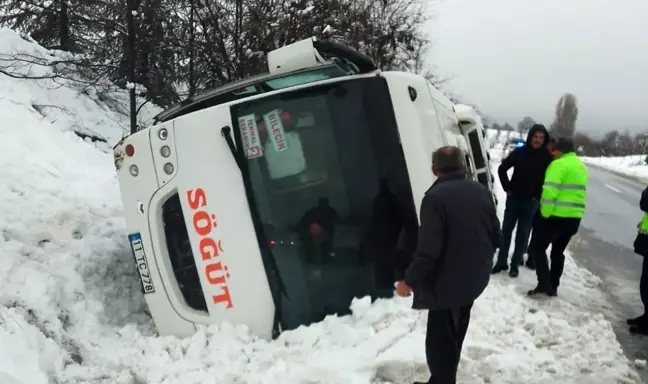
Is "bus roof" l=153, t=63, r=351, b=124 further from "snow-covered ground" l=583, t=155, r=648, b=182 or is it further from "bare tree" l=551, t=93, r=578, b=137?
"bare tree" l=551, t=93, r=578, b=137

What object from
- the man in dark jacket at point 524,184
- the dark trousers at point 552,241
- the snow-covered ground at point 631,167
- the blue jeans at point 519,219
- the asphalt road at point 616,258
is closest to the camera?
the asphalt road at point 616,258

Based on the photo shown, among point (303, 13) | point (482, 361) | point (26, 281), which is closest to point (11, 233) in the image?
point (26, 281)

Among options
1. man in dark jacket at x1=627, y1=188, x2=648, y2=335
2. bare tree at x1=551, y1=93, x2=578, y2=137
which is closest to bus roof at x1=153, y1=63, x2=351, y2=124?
man in dark jacket at x1=627, y1=188, x2=648, y2=335

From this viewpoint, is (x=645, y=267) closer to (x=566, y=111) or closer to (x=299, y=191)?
(x=299, y=191)

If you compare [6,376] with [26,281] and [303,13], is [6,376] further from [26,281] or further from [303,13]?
[303,13]

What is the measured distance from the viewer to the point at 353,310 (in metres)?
4.16

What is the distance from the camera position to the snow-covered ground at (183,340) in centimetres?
376

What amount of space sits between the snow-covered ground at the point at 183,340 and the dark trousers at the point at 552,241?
257 millimetres

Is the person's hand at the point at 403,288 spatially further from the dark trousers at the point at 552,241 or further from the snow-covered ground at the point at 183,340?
the dark trousers at the point at 552,241

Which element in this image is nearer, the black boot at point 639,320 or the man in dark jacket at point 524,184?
the black boot at point 639,320

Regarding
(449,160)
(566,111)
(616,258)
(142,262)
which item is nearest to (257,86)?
(142,262)

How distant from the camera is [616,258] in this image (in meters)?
9.09

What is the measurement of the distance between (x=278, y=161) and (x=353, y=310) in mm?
1193

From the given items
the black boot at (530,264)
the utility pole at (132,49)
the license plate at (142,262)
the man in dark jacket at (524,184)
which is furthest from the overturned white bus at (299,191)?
the utility pole at (132,49)
